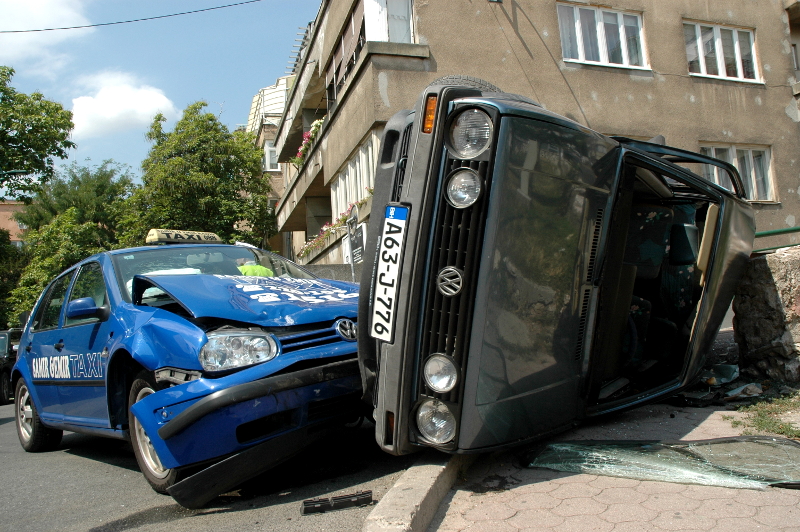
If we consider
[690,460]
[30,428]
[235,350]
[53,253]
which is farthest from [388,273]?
[53,253]

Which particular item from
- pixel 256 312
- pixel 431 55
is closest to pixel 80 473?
pixel 256 312

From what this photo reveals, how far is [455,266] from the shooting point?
10.3 feet

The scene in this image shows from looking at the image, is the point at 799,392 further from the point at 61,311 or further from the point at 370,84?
the point at 370,84

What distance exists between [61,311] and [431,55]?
29.6 feet

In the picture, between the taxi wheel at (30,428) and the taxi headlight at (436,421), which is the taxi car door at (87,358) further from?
the taxi headlight at (436,421)

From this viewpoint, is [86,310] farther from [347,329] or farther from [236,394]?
[347,329]

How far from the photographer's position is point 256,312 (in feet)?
12.3

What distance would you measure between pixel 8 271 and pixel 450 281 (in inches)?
1790

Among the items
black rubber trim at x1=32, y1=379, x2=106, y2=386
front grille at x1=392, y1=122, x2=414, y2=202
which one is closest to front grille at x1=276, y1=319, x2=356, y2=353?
front grille at x1=392, y1=122, x2=414, y2=202

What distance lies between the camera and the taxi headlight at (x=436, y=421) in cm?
316

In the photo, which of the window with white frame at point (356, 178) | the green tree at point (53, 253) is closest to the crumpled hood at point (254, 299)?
the window with white frame at point (356, 178)

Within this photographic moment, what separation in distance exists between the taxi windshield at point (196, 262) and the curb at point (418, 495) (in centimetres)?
224

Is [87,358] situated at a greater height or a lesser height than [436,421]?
greater

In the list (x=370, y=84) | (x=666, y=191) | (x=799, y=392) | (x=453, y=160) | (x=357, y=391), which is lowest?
(x=357, y=391)
